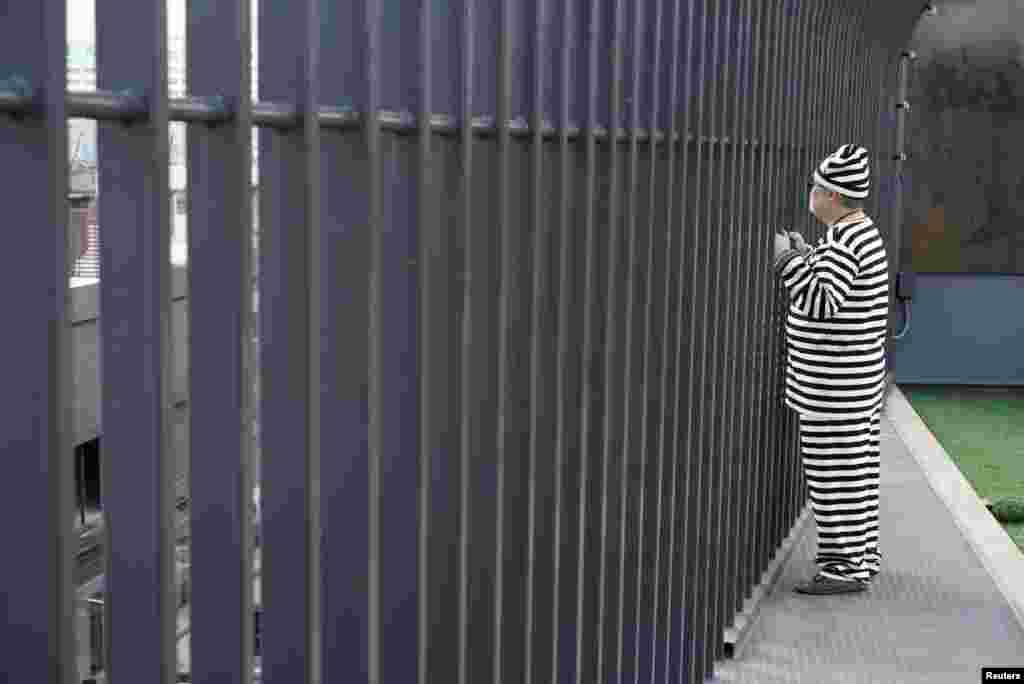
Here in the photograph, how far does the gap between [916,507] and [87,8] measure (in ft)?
25.2

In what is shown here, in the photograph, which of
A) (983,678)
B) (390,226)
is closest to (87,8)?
(390,226)

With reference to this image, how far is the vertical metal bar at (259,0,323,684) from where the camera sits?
6.78 feet

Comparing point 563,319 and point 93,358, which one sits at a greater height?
point 93,358

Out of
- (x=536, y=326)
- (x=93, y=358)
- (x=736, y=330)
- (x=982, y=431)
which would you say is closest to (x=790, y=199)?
(x=736, y=330)

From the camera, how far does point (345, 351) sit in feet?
7.50

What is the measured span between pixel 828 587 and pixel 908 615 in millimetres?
389

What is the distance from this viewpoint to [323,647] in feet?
7.74

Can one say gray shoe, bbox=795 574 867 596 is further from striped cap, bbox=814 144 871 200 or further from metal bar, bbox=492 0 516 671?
metal bar, bbox=492 0 516 671

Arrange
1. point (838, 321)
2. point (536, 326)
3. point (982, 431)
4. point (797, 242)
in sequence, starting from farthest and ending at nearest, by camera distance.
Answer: point (982, 431), point (797, 242), point (838, 321), point (536, 326)

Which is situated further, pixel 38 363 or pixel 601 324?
pixel 601 324

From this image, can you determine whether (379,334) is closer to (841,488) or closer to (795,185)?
(841,488)

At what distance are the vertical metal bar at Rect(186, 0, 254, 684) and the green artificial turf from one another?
22.9 feet

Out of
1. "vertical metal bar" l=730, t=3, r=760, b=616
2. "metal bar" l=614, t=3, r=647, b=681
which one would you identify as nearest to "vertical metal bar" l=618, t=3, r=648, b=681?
"metal bar" l=614, t=3, r=647, b=681

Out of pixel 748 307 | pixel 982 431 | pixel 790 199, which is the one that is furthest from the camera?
pixel 982 431
